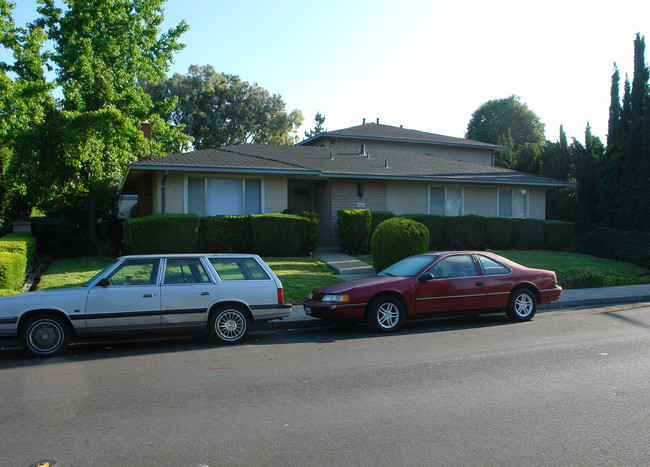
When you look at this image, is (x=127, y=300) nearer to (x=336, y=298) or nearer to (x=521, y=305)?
(x=336, y=298)

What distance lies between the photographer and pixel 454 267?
10.1 meters

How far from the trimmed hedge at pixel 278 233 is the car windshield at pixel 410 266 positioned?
714 centimetres

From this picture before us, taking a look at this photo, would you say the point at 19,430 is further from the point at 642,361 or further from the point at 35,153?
the point at 35,153

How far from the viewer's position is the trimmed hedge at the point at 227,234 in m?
17.3

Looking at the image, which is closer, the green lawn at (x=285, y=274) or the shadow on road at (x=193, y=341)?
the shadow on road at (x=193, y=341)

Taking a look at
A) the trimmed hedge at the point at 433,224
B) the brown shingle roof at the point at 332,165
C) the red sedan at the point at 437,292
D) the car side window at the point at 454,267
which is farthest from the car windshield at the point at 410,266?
the brown shingle roof at the point at 332,165

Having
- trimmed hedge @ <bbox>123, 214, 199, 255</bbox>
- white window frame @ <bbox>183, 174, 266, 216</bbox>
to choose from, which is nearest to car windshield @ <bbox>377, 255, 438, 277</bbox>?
trimmed hedge @ <bbox>123, 214, 199, 255</bbox>

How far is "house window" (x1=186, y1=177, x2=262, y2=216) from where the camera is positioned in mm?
18438

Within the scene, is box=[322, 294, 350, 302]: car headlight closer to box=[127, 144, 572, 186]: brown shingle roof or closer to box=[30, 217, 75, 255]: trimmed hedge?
box=[127, 144, 572, 186]: brown shingle roof

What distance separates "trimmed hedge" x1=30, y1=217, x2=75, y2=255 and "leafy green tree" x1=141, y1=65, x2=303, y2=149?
2541 cm

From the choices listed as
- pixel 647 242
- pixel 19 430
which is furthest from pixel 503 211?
pixel 19 430

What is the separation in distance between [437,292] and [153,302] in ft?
16.1

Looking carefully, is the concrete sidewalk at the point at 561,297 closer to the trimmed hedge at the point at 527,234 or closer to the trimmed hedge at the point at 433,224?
the trimmed hedge at the point at 433,224

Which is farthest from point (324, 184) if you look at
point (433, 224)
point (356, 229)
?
point (433, 224)
